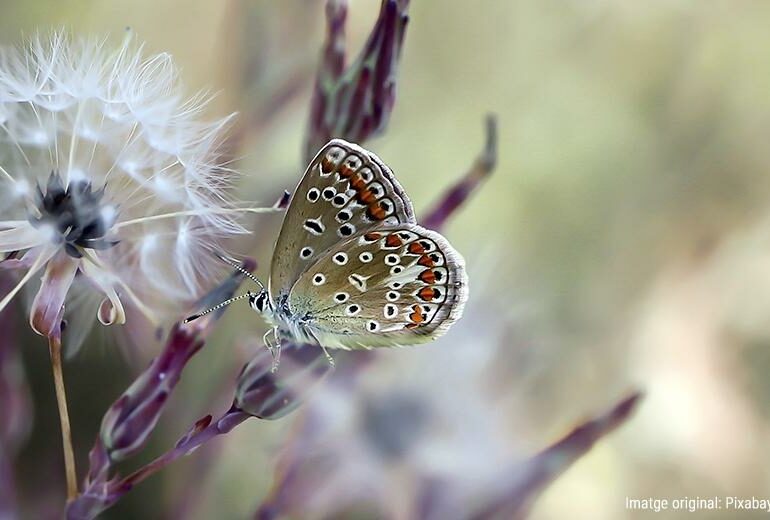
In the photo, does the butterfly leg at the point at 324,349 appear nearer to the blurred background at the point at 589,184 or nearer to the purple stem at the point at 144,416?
the purple stem at the point at 144,416

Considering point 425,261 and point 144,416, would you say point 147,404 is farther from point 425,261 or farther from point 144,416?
point 425,261

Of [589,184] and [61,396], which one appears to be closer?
[61,396]

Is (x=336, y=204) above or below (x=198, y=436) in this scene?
above

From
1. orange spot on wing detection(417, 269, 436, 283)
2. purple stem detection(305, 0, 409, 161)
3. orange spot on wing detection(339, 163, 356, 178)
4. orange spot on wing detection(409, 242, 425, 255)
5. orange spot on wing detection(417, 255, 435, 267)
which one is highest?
purple stem detection(305, 0, 409, 161)

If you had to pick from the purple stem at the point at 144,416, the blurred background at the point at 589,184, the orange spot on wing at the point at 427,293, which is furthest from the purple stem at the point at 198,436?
the blurred background at the point at 589,184

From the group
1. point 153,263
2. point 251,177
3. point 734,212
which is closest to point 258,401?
point 153,263

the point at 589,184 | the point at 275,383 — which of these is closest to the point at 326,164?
the point at 275,383

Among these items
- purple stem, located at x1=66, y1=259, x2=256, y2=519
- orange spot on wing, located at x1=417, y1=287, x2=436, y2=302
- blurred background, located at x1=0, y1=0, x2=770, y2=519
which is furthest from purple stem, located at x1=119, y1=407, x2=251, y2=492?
blurred background, located at x1=0, y1=0, x2=770, y2=519

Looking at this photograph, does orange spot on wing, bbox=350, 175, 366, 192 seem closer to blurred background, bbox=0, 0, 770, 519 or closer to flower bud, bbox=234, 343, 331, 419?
flower bud, bbox=234, 343, 331, 419
